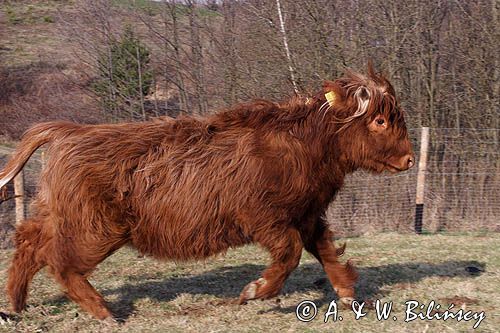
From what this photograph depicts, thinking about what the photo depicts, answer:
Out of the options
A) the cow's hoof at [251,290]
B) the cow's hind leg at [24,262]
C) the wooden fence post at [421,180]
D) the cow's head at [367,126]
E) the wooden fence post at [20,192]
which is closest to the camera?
the cow's hoof at [251,290]

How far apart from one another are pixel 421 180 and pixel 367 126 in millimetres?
5793

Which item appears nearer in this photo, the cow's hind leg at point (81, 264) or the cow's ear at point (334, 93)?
the cow's hind leg at point (81, 264)

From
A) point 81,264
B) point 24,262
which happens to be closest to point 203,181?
point 81,264

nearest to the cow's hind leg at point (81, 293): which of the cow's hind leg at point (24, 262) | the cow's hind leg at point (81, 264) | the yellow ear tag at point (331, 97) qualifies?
the cow's hind leg at point (81, 264)

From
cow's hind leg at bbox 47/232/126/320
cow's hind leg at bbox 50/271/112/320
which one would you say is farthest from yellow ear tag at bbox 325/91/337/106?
cow's hind leg at bbox 50/271/112/320

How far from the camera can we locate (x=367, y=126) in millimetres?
6156

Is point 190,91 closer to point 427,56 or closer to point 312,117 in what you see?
point 427,56

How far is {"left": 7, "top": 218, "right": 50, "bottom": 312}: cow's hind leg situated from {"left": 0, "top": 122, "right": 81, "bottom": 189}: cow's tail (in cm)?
48

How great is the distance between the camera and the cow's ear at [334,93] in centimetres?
620

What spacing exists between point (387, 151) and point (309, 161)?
2.54 ft

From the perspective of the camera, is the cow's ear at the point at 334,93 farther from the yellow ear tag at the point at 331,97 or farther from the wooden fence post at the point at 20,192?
the wooden fence post at the point at 20,192

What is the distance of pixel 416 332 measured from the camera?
5418 mm

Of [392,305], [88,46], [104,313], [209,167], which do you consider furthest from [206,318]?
[88,46]

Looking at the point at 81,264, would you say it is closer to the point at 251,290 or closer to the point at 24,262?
the point at 24,262
